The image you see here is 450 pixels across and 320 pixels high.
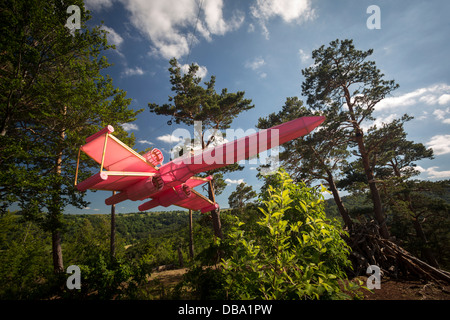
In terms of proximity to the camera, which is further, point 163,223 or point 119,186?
point 163,223

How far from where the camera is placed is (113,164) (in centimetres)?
462

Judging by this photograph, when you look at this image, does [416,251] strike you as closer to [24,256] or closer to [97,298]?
[97,298]

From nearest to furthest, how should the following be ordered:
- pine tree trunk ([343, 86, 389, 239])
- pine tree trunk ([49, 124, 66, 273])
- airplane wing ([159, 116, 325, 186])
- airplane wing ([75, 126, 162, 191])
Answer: airplane wing ([159, 116, 325, 186])
airplane wing ([75, 126, 162, 191])
pine tree trunk ([49, 124, 66, 273])
pine tree trunk ([343, 86, 389, 239])

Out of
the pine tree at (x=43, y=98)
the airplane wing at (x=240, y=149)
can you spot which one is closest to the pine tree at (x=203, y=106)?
the pine tree at (x=43, y=98)

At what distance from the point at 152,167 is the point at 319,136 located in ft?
38.7

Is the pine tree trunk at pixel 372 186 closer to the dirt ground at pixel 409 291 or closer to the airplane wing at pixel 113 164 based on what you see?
the dirt ground at pixel 409 291

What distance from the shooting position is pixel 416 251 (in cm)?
1252

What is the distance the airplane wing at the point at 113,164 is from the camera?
3.89 m

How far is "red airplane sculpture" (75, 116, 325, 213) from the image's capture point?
3676mm

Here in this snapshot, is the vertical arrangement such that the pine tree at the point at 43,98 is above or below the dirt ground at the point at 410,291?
above

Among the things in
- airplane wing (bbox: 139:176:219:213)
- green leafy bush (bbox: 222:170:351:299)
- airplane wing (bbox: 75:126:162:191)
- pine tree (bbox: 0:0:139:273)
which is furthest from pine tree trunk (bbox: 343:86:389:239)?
pine tree (bbox: 0:0:139:273)

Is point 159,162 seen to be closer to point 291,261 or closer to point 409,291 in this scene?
point 291,261

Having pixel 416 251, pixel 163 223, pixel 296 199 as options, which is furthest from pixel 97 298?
pixel 163 223

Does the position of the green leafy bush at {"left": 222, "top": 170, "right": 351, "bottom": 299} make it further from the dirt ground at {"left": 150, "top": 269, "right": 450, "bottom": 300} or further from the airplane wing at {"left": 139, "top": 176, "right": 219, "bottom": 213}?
the dirt ground at {"left": 150, "top": 269, "right": 450, "bottom": 300}
